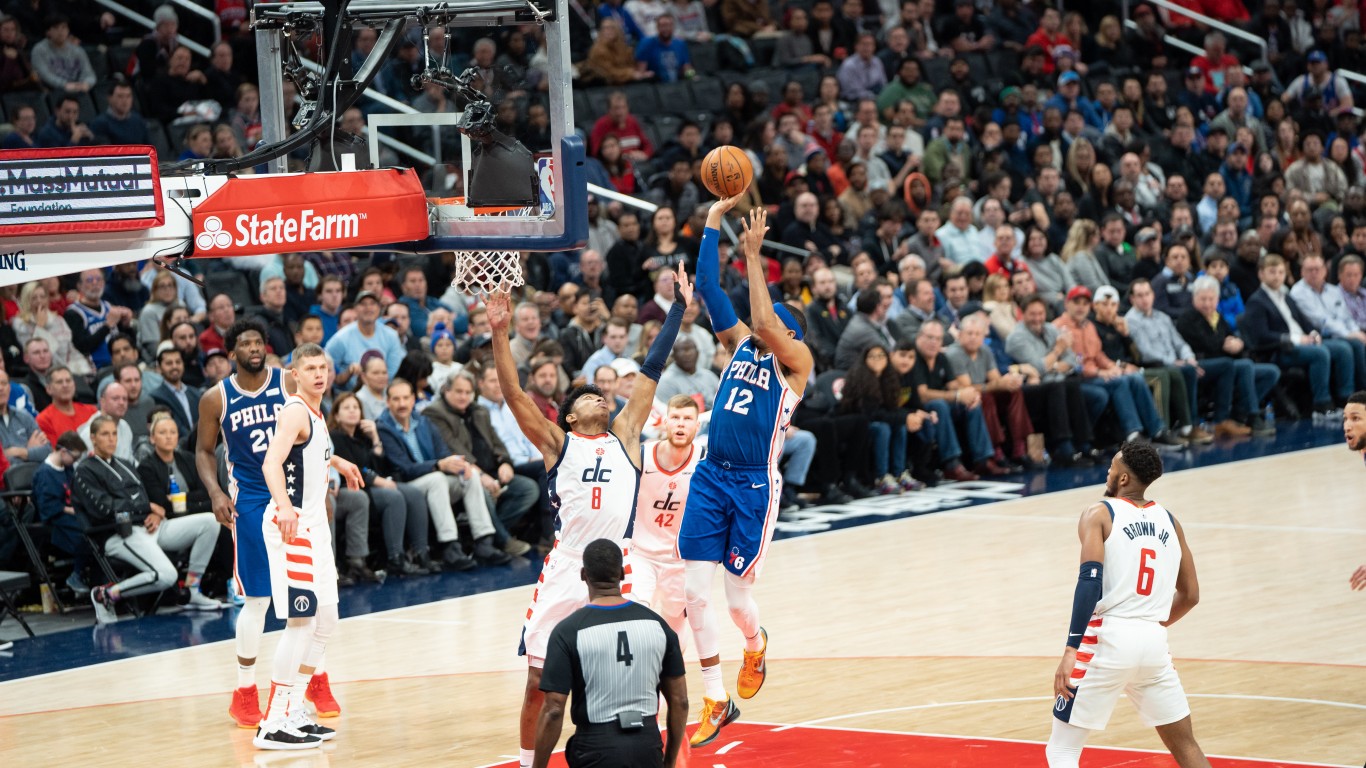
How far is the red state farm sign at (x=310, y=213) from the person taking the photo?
23.8 ft

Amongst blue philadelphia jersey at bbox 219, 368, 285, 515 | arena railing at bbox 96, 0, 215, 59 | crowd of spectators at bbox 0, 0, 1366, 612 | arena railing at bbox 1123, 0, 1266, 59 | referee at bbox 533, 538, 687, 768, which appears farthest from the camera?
arena railing at bbox 1123, 0, 1266, 59

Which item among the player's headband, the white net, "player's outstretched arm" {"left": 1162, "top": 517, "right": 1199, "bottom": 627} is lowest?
"player's outstretched arm" {"left": 1162, "top": 517, "right": 1199, "bottom": 627}

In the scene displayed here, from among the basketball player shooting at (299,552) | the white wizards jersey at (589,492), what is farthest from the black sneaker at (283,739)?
the white wizards jersey at (589,492)

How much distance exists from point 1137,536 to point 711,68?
15.1m

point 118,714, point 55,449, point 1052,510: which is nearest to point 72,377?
point 55,449

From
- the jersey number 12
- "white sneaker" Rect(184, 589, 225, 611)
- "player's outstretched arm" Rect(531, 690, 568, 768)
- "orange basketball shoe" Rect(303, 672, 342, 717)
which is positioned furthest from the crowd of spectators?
"player's outstretched arm" Rect(531, 690, 568, 768)

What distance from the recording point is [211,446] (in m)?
9.41

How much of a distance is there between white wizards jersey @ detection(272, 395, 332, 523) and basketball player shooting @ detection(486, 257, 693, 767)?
1434mm

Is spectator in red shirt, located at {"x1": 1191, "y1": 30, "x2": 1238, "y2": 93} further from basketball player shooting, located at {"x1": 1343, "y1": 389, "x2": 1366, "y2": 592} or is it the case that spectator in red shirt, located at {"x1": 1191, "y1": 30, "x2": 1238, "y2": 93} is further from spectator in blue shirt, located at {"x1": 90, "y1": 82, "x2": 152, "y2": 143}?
basketball player shooting, located at {"x1": 1343, "y1": 389, "x2": 1366, "y2": 592}

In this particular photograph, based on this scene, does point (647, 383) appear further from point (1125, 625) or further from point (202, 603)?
point (202, 603)

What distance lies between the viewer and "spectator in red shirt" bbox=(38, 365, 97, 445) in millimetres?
12328

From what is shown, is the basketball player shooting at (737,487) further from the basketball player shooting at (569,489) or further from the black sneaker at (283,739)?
the black sneaker at (283,739)

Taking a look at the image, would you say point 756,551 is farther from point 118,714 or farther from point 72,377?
point 72,377

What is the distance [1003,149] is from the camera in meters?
20.1
